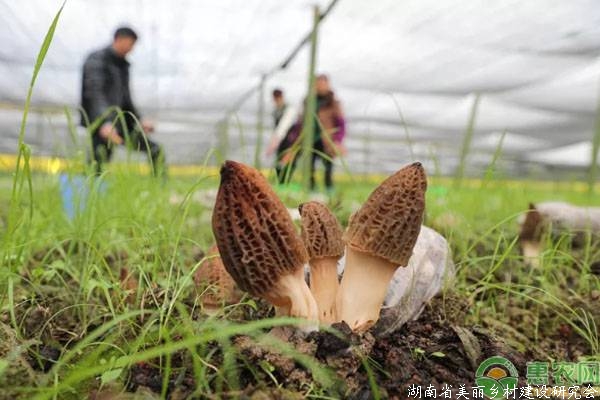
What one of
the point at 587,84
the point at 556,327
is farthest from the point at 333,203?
the point at 587,84

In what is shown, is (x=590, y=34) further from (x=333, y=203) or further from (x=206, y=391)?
(x=206, y=391)

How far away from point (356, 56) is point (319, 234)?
24.3 feet

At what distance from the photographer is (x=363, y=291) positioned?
0.94m

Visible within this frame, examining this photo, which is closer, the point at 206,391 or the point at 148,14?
the point at 206,391

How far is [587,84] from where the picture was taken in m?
8.39

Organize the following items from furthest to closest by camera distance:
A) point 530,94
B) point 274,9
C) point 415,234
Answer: point 530,94 → point 274,9 → point 415,234

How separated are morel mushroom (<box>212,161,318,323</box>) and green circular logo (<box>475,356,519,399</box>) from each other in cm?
30

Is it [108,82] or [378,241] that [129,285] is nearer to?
[378,241]

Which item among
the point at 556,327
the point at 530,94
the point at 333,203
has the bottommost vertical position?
the point at 556,327

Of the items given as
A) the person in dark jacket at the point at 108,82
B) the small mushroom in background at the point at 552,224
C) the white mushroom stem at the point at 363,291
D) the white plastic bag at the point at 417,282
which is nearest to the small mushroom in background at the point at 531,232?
the small mushroom in background at the point at 552,224

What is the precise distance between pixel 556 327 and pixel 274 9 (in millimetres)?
6057

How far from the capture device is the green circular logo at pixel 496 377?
821 millimetres

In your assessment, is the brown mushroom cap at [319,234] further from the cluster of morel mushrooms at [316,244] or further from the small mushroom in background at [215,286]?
the small mushroom in background at [215,286]

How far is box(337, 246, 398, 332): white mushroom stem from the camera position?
94 centimetres
